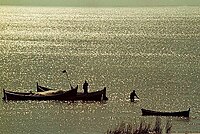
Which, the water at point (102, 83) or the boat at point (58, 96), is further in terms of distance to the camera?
the boat at point (58, 96)

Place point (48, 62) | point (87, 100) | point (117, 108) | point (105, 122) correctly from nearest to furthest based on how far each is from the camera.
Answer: point (105, 122) → point (117, 108) → point (87, 100) → point (48, 62)

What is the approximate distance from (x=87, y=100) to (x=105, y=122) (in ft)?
32.2

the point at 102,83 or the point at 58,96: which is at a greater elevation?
the point at 102,83

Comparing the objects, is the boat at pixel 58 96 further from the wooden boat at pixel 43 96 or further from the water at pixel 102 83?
the water at pixel 102 83

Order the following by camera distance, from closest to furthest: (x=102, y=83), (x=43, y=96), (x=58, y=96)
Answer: (x=43, y=96) → (x=58, y=96) → (x=102, y=83)

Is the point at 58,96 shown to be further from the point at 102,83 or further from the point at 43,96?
the point at 102,83

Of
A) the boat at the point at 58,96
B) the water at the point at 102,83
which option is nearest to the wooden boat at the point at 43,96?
the boat at the point at 58,96

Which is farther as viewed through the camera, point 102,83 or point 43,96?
point 102,83

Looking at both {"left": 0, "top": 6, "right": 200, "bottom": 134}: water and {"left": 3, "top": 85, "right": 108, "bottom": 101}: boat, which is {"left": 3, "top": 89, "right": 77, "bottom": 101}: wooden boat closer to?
{"left": 3, "top": 85, "right": 108, "bottom": 101}: boat

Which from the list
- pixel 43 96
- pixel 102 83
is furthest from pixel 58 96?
pixel 102 83

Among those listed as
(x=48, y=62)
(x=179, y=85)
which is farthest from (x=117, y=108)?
(x=48, y=62)

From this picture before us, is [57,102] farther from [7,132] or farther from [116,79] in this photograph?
[116,79]

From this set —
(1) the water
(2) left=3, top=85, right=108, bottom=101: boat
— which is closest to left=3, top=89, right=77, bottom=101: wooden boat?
(2) left=3, top=85, right=108, bottom=101: boat

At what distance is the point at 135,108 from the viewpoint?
4859 centimetres
